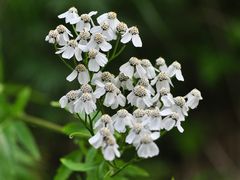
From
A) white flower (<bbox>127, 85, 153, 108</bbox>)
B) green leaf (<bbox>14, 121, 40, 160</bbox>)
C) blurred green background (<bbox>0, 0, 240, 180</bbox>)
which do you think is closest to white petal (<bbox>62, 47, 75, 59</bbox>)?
white flower (<bbox>127, 85, 153, 108</bbox>)

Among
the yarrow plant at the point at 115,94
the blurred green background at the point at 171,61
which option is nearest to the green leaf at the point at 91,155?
the yarrow plant at the point at 115,94

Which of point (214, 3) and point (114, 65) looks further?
point (214, 3)

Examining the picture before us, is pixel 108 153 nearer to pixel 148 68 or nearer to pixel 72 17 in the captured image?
pixel 148 68

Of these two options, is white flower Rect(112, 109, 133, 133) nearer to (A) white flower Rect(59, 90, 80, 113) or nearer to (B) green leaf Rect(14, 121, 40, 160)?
(A) white flower Rect(59, 90, 80, 113)

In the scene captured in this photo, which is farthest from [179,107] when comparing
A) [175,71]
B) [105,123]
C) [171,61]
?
[171,61]

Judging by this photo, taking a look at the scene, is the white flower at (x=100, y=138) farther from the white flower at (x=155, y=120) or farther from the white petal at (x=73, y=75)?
the white petal at (x=73, y=75)

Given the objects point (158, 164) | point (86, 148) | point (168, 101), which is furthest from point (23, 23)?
point (168, 101)

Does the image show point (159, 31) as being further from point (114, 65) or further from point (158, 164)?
point (158, 164)
